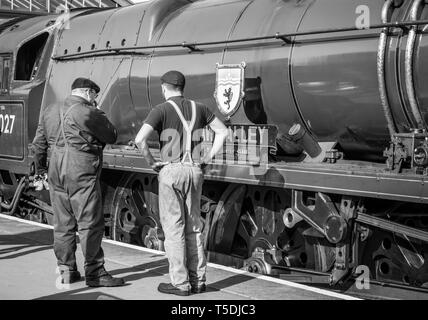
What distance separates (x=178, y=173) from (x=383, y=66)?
181 cm

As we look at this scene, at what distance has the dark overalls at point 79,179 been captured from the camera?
554cm

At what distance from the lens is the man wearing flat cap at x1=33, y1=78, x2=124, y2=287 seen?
5543mm

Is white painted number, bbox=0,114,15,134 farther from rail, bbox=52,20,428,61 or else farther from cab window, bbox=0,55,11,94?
rail, bbox=52,20,428,61

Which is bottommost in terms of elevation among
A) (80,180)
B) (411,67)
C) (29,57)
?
(80,180)

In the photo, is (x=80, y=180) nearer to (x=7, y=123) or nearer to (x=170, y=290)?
(x=170, y=290)

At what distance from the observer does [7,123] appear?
10.3 metres

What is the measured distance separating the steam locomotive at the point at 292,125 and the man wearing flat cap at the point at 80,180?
908 millimetres

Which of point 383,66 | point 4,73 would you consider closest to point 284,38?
point 383,66

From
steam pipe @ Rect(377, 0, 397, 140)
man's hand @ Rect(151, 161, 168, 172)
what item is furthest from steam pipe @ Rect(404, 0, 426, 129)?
man's hand @ Rect(151, 161, 168, 172)

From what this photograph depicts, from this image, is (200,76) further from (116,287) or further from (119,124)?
(116,287)

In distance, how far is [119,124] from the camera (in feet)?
28.0

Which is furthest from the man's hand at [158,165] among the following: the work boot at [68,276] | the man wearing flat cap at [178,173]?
the work boot at [68,276]

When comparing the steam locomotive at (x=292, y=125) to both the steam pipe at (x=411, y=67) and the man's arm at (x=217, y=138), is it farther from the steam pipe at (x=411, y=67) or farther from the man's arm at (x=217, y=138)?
the man's arm at (x=217, y=138)

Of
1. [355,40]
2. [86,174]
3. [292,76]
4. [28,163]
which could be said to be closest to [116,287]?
[86,174]
